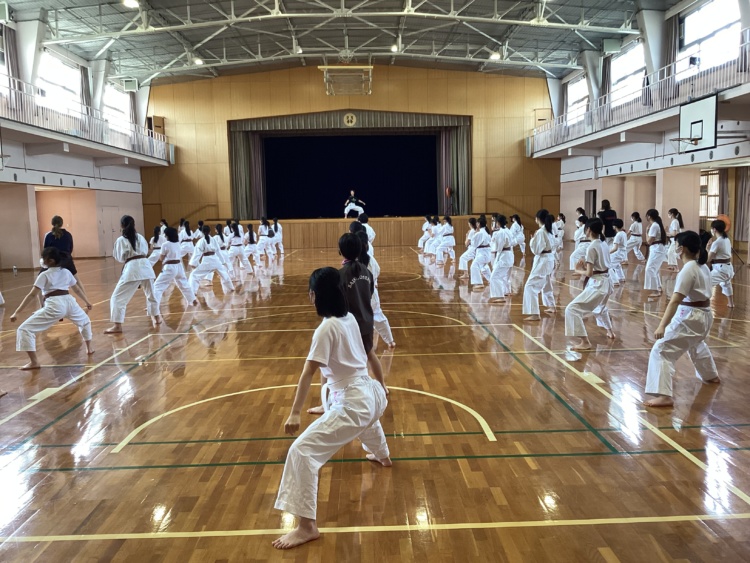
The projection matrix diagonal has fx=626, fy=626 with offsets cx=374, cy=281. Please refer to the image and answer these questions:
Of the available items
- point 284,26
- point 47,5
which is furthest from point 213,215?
point 47,5

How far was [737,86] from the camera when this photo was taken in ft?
46.8

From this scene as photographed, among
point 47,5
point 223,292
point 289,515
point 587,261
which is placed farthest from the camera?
point 47,5

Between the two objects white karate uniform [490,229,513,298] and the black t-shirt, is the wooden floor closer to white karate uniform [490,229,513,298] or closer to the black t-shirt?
the black t-shirt

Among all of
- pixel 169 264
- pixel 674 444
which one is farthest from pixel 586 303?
pixel 169 264

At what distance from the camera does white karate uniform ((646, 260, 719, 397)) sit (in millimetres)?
5590

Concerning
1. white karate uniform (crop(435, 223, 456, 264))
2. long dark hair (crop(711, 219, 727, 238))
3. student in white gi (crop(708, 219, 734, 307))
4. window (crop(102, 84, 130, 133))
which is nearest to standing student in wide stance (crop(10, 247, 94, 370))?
long dark hair (crop(711, 219, 727, 238))

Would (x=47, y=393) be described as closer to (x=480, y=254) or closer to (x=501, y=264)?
(x=501, y=264)

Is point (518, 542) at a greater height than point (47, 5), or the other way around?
point (47, 5)

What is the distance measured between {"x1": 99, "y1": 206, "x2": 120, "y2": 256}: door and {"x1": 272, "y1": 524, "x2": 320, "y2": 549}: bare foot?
26.0m

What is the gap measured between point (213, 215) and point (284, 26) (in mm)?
11043

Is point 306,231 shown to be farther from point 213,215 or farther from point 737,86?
point 737,86

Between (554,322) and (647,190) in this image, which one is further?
(647,190)

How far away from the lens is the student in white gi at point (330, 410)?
347 centimetres

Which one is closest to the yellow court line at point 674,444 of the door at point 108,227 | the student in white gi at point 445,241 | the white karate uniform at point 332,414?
the white karate uniform at point 332,414
